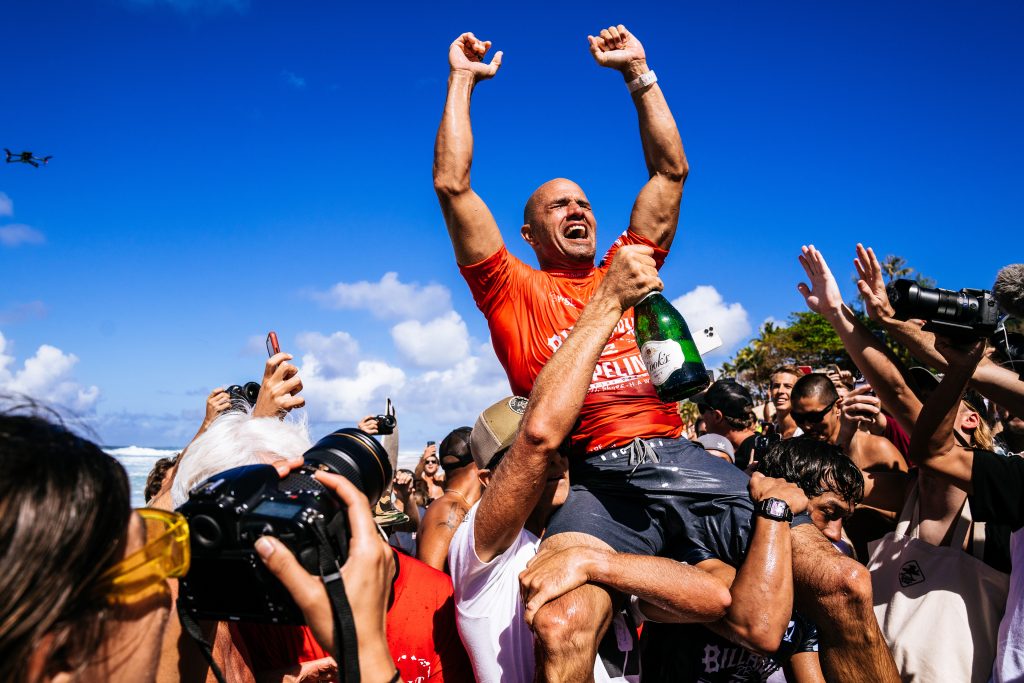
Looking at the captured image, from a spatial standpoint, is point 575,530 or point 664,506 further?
point 664,506


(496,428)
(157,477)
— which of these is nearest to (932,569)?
(496,428)

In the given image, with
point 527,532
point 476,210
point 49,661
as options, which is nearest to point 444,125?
point 476,210


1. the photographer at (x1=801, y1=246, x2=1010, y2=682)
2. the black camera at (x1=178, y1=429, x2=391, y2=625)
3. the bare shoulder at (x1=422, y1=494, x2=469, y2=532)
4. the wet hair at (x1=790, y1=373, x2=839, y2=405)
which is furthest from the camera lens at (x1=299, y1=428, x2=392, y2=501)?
the wet hair at (x1=790, y1=373, x2=839, y2=405)

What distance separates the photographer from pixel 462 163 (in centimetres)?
314

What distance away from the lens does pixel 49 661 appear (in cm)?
122

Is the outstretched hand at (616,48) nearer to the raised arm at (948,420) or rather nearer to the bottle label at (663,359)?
the bottle label at (663,359)

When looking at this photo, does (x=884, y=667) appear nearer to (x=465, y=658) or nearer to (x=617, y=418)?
(x=617, y=418)

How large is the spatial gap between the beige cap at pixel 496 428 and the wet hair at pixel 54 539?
1.75m

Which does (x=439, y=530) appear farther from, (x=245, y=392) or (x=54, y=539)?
(x=54, y=539)

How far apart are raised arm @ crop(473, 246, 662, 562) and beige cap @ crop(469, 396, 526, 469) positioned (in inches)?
21.4

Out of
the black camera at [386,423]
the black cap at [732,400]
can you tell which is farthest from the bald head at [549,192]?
the black cap at [732,400]

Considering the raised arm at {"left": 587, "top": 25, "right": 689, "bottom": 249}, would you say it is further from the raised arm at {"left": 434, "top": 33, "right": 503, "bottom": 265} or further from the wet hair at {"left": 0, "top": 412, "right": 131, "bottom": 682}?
the wet hair at {"left": 0, "top": 412, "right": 131, "bottom": 682}

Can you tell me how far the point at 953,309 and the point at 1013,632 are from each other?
1.41 m

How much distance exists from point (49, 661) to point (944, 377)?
11.4 ft
